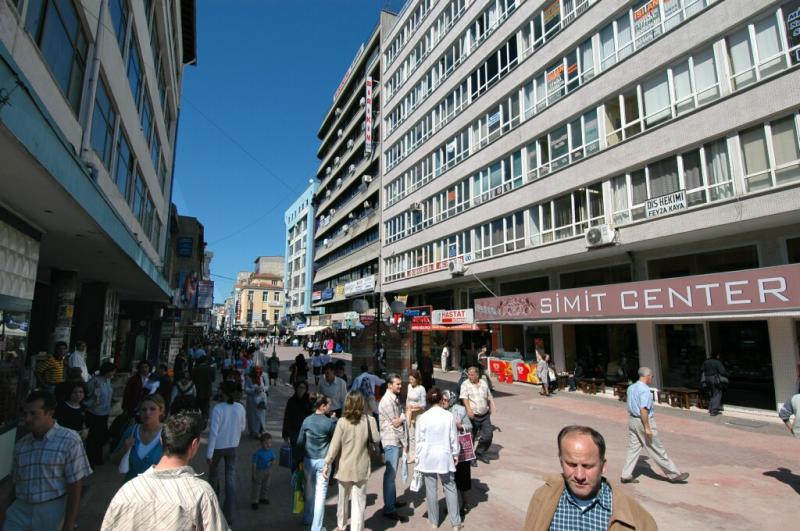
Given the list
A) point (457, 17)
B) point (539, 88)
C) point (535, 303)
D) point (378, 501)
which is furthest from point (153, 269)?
point (457, 17)

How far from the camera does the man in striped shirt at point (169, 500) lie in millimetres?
2242

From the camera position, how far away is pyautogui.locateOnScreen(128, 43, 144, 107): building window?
14484 millimetres

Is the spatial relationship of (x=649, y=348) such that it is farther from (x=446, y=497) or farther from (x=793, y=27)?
(x=446, y=497)

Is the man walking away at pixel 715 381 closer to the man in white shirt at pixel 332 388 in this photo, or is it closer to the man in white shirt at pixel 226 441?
the man in white shirt at pixel 332 388

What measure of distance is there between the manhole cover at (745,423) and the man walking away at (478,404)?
28.3ft

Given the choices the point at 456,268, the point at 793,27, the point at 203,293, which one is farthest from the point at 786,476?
the point at 203,293

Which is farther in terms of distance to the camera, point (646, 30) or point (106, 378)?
point (646, 30)

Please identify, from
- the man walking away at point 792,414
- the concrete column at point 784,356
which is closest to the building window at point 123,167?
the man walking away at point 792,414

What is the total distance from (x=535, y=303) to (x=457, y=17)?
21.0 m

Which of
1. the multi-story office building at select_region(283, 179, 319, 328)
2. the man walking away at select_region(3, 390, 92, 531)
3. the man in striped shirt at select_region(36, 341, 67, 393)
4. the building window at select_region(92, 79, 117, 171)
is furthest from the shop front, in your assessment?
the multi-story office building at select_region(283, 179, 319, 328)

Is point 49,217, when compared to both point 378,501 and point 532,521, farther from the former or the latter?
point 532,521

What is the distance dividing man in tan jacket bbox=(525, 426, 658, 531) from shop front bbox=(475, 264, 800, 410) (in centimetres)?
1270

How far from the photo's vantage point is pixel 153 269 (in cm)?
1548

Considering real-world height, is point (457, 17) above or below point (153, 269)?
above
